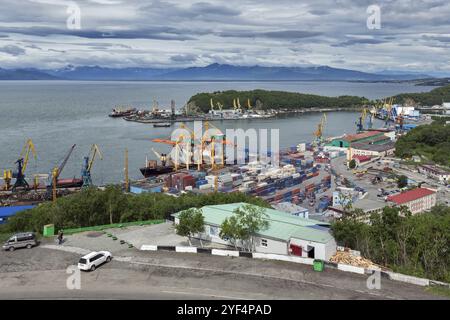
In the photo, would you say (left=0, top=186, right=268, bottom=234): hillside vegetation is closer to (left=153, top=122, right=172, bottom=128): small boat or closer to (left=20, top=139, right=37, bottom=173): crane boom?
(left=20, top=139, right=37, bottom=173): crane boom

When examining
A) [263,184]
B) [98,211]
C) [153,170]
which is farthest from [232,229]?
[153,170]

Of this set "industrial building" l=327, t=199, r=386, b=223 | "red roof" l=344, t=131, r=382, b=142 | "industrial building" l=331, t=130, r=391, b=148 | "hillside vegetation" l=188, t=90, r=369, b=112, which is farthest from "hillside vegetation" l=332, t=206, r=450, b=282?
"hillside vegetation" l=188, t=90, r=369, b=112

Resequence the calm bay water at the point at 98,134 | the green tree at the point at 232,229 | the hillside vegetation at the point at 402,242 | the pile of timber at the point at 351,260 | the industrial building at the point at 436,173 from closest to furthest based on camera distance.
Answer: the pile of timber at the point at 351,260 → the green tree at the point at 232,229 → the hillside vegetation at the point at 402,242 → the industrial building at the point at 436,173 → the calm bay water at the point at 98,134

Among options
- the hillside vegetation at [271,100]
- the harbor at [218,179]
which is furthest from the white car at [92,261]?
the hillside vegetation at [271,100]

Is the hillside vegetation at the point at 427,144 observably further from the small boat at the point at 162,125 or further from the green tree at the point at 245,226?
the green tree at the point at 245,226

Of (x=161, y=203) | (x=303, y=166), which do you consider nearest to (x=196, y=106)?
(x=303, y=166)
